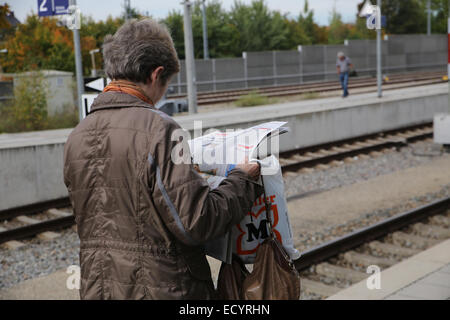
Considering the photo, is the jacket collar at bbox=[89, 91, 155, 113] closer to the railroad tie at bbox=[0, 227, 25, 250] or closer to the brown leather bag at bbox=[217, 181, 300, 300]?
the brown leather bag at bbox=[217, 181, 300, 300]

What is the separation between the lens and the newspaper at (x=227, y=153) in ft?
7.48

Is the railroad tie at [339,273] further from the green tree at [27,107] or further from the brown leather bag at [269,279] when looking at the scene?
the green tree at [27,107]

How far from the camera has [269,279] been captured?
2.19 meters

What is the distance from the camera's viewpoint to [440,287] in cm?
482

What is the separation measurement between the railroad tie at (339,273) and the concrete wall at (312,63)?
24.3 metres

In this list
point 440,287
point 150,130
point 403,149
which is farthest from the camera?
point 403,149

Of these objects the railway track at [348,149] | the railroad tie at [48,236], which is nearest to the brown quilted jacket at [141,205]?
the railroad tie at [48,236]

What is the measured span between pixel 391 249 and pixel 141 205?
5352 millimetres

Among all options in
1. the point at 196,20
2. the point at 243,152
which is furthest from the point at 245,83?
the point at 243,152

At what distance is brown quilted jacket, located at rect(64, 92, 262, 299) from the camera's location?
203 centimetres

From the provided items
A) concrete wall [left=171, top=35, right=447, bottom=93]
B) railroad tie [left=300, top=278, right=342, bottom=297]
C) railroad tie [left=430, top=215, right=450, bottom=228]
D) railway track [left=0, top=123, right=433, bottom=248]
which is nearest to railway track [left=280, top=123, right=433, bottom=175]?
railway track [left=0, top=123, right=433, bottom=248]

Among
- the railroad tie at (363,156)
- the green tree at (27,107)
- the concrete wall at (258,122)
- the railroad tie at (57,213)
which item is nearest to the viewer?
the railroad tie at (57,213)
